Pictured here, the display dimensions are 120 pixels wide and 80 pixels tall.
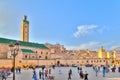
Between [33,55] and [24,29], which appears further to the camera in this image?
[24,29]

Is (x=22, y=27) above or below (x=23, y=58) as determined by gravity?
above

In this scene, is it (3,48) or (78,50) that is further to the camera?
(78,50)

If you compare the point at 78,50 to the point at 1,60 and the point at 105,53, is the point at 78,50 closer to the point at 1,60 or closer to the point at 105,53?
the point at 105,53

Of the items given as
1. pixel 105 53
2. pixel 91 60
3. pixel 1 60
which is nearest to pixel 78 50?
pixel 105 53

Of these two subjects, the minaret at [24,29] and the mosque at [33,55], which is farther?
the minaret at [24,29]

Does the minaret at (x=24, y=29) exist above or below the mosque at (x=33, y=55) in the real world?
above

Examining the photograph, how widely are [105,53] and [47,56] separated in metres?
56.8

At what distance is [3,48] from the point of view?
8988 centimetres

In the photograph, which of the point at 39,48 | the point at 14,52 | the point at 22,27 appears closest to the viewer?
the point at 14,52

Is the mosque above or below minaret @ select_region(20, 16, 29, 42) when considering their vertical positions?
below

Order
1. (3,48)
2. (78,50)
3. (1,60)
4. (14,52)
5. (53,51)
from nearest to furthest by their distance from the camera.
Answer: (14,52) → (1,60) → (3,48) → (53,51) → (78,50)

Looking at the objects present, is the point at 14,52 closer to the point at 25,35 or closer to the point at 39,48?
the point at 39,48

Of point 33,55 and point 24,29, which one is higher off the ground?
point 24,29

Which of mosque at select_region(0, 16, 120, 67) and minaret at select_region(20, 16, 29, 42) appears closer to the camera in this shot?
mosque at select_region(0, 16, 120, 67)
